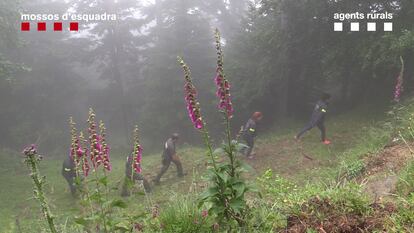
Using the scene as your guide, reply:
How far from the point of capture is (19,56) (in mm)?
36594

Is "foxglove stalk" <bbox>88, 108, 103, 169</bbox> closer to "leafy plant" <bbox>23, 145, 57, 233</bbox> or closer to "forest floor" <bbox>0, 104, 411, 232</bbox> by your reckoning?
"leafy plant" <bbox>23, 145, 57, 233</bbox>

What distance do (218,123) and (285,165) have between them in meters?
13.9

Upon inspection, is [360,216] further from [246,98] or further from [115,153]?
[115,153]

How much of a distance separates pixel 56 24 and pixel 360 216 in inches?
1533

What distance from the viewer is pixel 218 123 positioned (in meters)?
28.9

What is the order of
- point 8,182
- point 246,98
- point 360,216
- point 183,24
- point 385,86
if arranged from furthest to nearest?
point 183,24
point 246,98
point 385,86
point 8,182
point 360,216

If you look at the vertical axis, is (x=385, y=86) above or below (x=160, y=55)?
below

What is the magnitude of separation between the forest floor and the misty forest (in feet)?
0.29

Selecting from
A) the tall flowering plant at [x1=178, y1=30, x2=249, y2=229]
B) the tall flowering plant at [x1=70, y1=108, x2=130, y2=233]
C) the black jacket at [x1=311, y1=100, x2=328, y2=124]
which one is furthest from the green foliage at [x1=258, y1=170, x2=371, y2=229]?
the black jacket at [x1=311, y1=100, x2=328, y2=124]

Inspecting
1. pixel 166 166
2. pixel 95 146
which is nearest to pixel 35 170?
pixel 95 146

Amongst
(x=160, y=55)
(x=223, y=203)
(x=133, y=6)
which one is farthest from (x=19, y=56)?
(x=223, y=203)

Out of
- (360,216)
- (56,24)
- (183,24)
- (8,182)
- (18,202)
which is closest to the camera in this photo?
(360,216)

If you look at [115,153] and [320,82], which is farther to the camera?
[115,153]

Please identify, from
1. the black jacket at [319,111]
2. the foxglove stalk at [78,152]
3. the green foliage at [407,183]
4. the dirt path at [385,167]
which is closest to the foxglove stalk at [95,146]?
the foxglove stalk at [78,152]
